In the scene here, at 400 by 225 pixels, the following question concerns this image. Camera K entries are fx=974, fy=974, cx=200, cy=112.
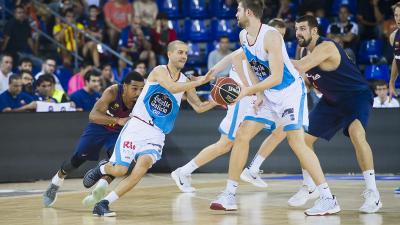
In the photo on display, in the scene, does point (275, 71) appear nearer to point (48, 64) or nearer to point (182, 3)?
point (48, 64)

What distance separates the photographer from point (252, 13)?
1008 centimetres

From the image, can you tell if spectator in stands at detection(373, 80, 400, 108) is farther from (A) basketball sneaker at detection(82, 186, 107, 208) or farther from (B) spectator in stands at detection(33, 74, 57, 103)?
(A) basketball sneaker at detection(82, 186, 107, 208)

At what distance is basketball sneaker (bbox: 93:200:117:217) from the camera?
32.9 ft

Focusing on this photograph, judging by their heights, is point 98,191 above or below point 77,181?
above

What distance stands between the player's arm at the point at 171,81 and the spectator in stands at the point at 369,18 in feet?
33.7

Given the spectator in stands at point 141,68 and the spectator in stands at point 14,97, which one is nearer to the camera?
the spectator in stands at point 14,97

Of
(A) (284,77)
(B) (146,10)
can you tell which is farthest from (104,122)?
(B) (146,10)

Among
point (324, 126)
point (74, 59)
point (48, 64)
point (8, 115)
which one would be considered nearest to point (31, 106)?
point (8, 115)

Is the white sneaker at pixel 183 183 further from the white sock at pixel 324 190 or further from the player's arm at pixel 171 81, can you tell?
the white sock at pixel 324 190

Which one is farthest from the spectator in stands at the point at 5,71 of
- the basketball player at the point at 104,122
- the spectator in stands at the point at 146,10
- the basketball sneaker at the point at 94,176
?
the basketball sneaker at the point at 94,176

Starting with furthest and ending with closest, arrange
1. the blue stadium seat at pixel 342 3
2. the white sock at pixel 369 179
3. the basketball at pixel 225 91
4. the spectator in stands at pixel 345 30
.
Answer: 1. the blue stadium seat at pixel 342 3
2. the spectator in stands at pixel 345 30
3. the white sock at pixel 369 179
4. the basketball at pixel 225 91

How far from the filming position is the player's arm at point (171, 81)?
9922 mm

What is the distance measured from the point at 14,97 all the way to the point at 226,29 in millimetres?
6371

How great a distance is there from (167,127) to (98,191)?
102 centimetres
